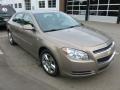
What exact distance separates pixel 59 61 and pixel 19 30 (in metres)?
2.46

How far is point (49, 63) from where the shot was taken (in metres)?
3.69

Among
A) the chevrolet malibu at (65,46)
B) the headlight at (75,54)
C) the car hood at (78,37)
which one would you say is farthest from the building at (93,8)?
the headlight at (75,54)

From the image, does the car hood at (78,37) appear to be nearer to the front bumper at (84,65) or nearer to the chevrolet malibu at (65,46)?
the chevrolet malibu at (65,46)

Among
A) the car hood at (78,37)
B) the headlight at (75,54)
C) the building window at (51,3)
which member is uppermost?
the building window at (51,3)

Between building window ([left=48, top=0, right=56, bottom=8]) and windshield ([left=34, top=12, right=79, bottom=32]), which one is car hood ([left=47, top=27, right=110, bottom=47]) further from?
building window ([left=48, top=0, right=56, bottom=8])

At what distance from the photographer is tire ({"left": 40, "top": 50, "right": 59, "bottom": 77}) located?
3.42 metres

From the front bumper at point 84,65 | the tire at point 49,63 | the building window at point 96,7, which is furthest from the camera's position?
the building window at point 96,7

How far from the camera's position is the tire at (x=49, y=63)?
342 centimetres

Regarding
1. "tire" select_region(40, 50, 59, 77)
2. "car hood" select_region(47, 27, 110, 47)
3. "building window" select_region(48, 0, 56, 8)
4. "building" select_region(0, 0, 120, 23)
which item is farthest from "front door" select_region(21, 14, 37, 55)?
"building window" select_region(48, 0, 56, 8)

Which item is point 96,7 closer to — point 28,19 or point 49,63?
point 28,19

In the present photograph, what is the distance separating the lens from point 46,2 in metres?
22.3


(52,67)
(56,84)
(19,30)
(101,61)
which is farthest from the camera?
(19,30)

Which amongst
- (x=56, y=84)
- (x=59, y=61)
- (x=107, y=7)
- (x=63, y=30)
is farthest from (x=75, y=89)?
(x=107, y=7)

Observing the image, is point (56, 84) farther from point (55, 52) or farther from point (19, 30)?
point (19, 30)
